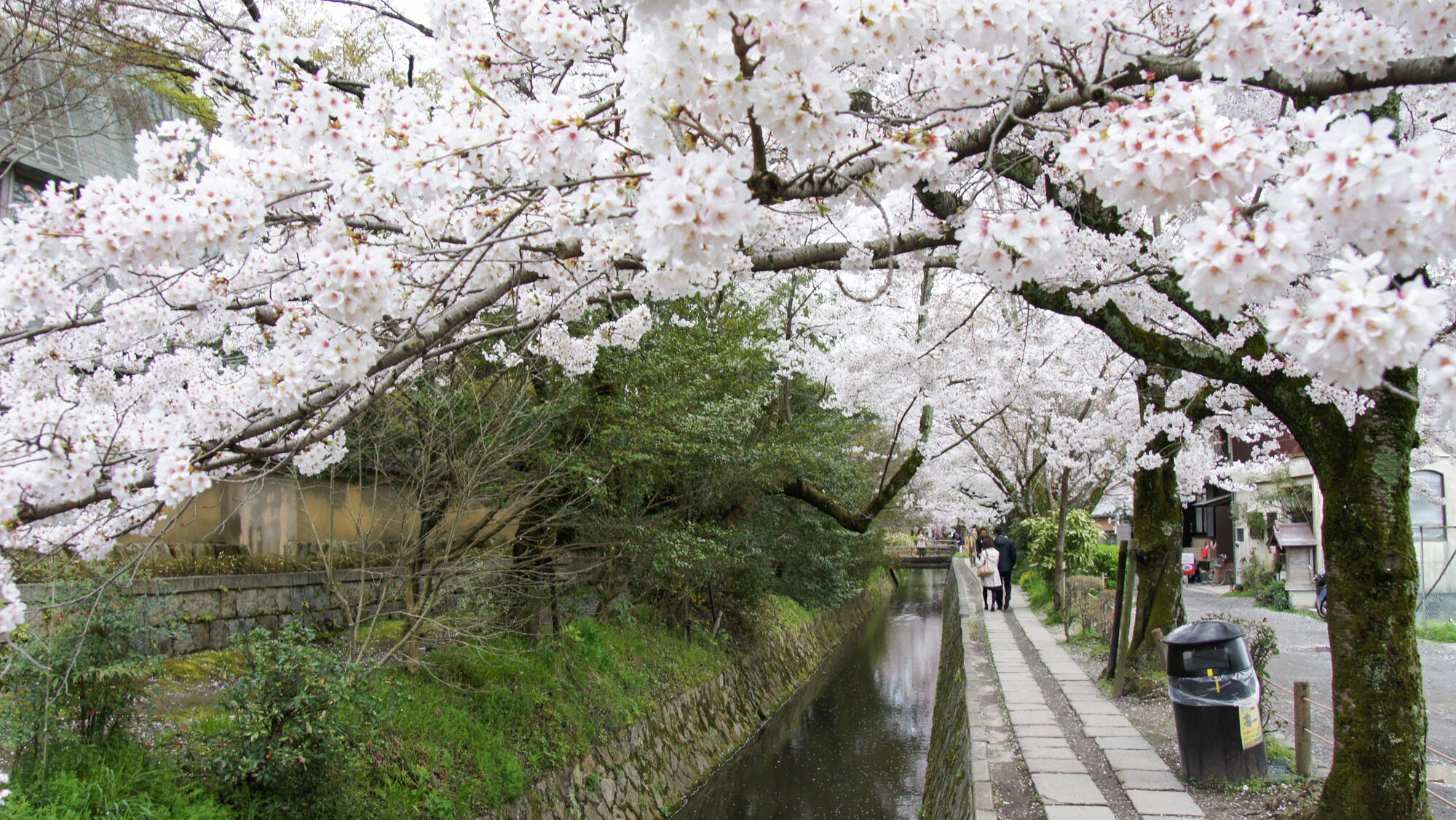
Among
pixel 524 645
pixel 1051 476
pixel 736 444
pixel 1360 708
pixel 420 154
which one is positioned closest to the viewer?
pixel 420 154

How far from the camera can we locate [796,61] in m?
2.43

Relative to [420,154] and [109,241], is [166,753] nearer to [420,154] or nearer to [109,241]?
[109,241]

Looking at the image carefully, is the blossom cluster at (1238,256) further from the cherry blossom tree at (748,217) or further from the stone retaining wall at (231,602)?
the stone retaining wall at (231,602)

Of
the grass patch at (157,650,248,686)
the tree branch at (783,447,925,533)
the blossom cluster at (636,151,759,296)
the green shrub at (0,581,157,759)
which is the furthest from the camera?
the tree branch at (783,447,925,533)

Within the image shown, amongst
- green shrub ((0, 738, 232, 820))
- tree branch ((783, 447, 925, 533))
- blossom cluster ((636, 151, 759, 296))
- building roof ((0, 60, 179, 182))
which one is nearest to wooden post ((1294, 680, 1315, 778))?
blossom cluster ((636, 151, 759, 296))

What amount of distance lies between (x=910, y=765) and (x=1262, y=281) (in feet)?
31.4

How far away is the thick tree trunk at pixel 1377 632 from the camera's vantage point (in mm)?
3898

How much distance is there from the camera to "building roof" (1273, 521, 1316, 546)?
55.1ft

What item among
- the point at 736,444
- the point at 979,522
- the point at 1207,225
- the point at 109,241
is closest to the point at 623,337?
the point at 736,444

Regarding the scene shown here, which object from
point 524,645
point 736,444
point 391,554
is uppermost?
point 736,444

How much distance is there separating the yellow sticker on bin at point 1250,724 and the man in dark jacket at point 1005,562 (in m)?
10.3

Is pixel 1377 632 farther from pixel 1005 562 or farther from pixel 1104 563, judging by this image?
pixel 1104 563

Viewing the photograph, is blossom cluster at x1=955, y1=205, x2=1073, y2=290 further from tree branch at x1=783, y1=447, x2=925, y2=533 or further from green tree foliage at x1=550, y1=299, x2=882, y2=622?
tree branch at x1=783, y1=447, x2=925, y2=533

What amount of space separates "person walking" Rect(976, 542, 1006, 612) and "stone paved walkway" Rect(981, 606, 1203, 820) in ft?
18.6
